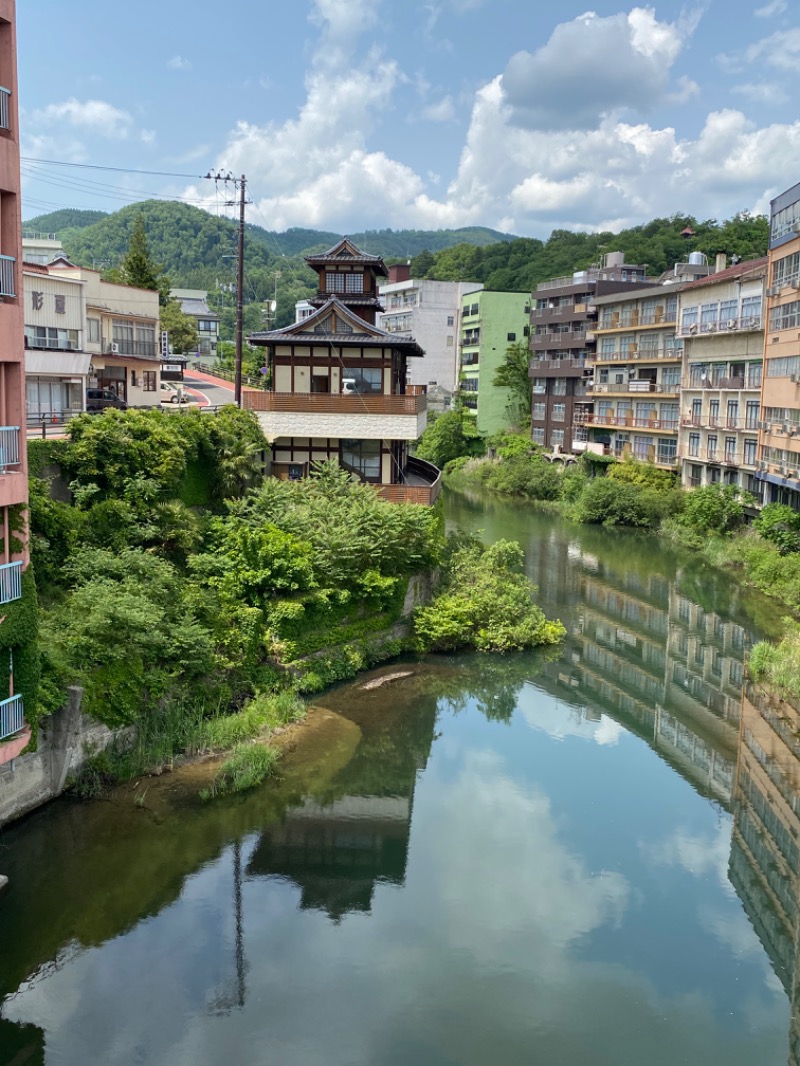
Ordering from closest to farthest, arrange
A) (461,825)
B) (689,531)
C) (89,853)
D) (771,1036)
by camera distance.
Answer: (771,1036), (89,853), (461,825), (689,531)

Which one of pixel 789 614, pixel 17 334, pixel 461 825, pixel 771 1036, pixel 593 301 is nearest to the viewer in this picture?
pixel 771 1036

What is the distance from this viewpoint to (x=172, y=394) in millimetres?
47969

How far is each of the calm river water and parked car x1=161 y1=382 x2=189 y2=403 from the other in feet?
78.8

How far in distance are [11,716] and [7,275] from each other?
7.20m

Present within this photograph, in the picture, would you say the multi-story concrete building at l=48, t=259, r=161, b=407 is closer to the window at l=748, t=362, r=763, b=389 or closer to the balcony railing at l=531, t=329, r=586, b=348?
the window at l=748, t=362, r=763, b=389

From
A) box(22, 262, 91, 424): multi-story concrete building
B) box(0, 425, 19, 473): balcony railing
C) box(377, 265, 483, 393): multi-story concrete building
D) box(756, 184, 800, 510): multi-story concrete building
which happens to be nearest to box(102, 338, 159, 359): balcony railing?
box(22, 262, 91, 424): multi-story concrete building

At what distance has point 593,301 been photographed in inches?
2623

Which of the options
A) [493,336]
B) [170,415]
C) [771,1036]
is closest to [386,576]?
[170,415]

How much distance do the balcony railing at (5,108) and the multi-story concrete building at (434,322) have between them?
252 feet

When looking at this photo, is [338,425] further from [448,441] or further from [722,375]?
[448,441]

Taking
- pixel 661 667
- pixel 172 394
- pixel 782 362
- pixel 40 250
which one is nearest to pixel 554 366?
pixel 782 362

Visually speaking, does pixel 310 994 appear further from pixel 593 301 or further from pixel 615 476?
pixel 593 301

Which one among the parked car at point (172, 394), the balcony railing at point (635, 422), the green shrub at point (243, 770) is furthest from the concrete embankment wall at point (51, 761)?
the balcony railing at point (635, 422)

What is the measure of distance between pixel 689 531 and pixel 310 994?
39.2 m
